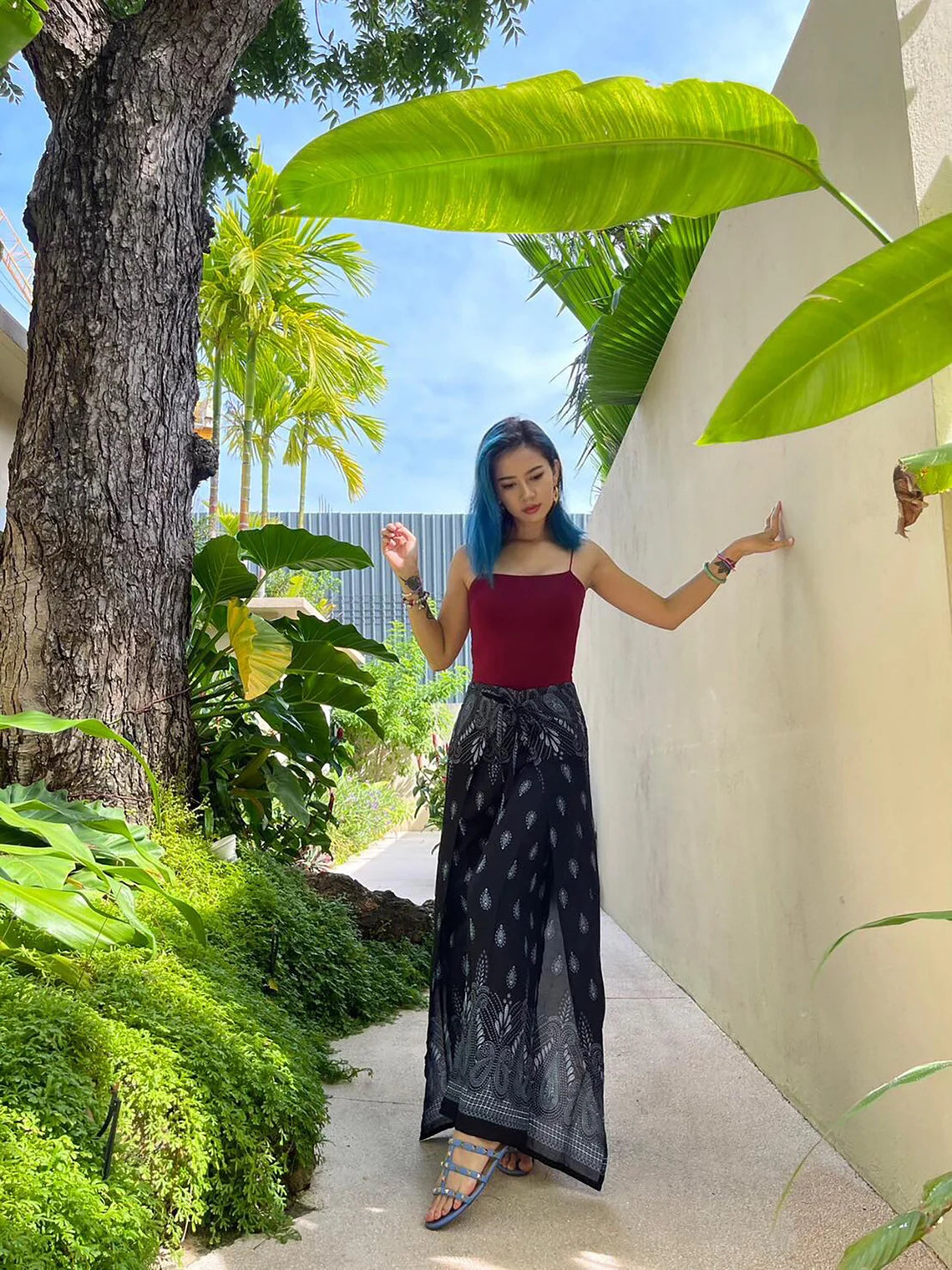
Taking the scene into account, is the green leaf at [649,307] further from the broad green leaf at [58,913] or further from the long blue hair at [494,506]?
the broad green leaf at [58,913]

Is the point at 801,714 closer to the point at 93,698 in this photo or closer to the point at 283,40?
the point at 93,698

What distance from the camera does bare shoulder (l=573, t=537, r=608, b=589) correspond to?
205cm

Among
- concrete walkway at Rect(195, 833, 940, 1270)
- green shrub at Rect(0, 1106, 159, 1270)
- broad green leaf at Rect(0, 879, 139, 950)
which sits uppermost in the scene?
broad green leaf at Rect(0, 879, 139, 950)

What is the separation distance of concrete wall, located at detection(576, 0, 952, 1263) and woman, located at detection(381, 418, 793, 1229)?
0.98 feet

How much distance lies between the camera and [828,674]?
71.2 inches

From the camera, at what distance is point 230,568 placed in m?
3.36

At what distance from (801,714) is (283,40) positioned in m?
4.81

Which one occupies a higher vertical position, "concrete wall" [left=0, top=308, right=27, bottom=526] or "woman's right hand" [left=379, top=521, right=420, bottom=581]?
"concrete wall" [left=0, top=308, right=27, bottom=526]

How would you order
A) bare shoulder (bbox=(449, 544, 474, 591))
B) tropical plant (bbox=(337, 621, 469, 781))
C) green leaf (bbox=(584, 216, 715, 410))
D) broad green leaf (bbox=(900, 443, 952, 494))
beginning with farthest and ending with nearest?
tropical plant (bbox=(337, 621, 469, 781)), green leaf (bbox=(584, 216, 715, 410)), bare shoulder (bbox=(449, 544, 474, 591)), broad green leaf (bbox=(900, 443, 952, 494))

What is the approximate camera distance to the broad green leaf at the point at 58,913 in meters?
1.46

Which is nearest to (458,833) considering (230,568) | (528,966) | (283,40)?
(528,966)

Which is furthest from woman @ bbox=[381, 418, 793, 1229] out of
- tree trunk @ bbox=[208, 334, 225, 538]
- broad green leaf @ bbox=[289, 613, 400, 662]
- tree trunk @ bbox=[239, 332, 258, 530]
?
tree trunk @ bbox=[239, 332, 258, 530]

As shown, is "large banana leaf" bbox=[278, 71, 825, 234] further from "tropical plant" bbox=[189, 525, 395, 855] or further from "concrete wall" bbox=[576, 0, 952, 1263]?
"tropical plant" bbox=[189, 525, 395, 855]

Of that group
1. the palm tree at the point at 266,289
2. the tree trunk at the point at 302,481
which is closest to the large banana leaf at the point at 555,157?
the palm tree at the point at 266,289
